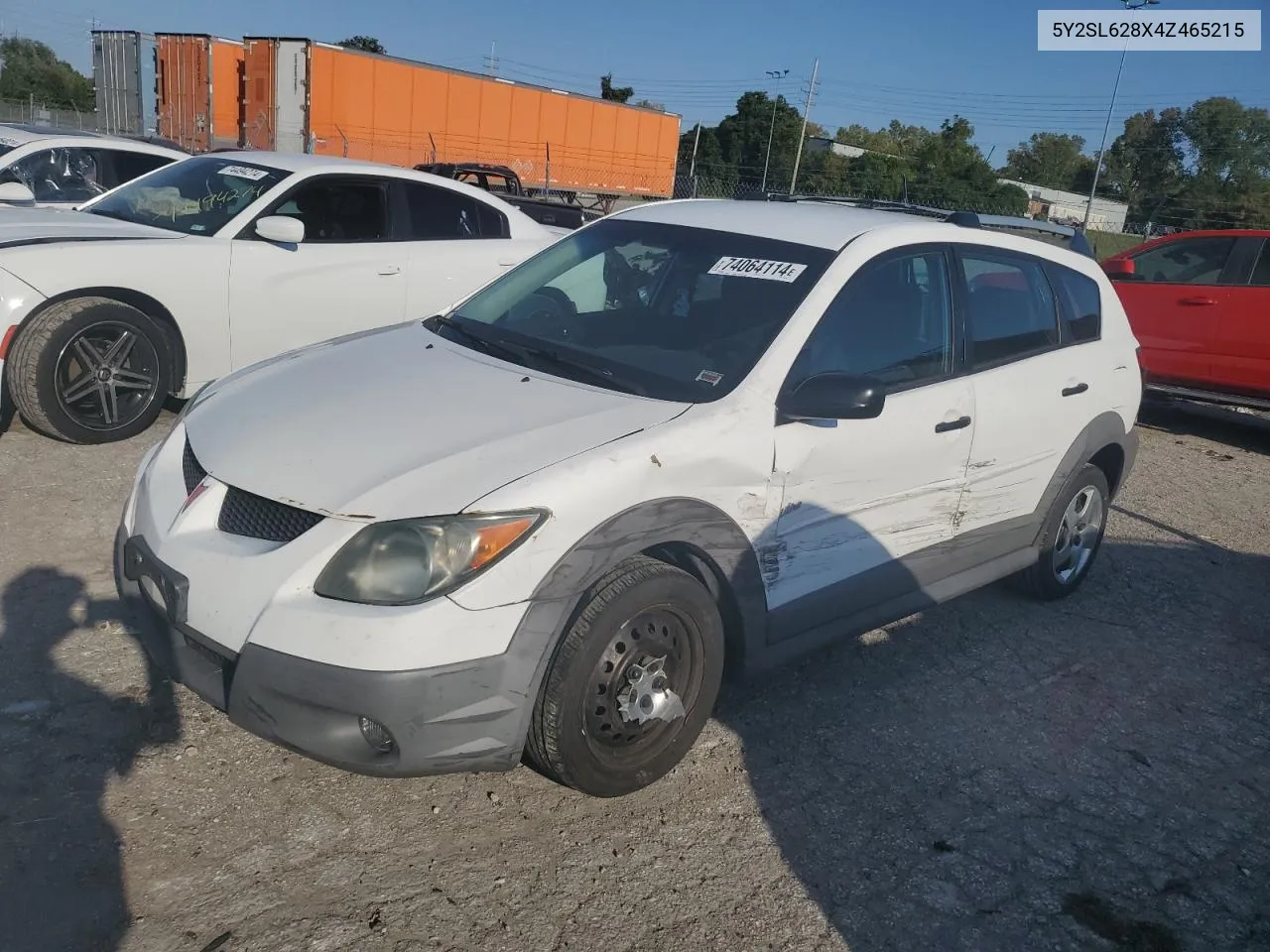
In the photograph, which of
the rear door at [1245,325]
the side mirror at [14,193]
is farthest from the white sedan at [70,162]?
the rear door at [1245,325]

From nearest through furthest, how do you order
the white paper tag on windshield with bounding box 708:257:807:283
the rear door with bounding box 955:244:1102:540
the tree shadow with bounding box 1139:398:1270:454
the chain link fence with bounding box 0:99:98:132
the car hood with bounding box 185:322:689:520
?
1. the car hood with bounding box 185:322:689:520
2. the white paper tag on windshield with bounding box 708:257:807:283
3. the rear door with bounding box 955:244:1102:540
4. the tree shadow with bounding box 1139:398:1270:454
5. the chain link fence with bounding box 0:99:98:132

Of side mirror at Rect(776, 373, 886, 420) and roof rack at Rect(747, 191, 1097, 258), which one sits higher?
roof rack at Rect(747, 191, 1097, 258)

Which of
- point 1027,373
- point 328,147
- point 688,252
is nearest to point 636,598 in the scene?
point 688,252

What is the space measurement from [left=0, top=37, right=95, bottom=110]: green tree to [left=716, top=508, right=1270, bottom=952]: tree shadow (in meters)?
62.5

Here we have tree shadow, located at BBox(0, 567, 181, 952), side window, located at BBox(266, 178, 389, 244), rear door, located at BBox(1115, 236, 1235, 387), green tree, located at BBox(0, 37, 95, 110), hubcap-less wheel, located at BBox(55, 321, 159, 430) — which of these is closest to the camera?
tree shadow, located at BBox(0, 567, 181, 952)

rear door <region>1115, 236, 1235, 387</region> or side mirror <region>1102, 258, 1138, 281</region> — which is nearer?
rear door <region>1115, 236, 1235, 387</region>

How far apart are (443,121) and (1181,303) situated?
21.1m

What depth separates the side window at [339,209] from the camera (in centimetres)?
673

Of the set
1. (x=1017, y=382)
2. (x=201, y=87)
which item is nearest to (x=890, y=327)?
→ (x=1017, y=382)

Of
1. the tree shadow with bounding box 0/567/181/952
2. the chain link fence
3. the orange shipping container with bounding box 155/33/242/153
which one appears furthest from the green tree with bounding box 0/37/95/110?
the tree shadow with bounding box 0/567/181/952

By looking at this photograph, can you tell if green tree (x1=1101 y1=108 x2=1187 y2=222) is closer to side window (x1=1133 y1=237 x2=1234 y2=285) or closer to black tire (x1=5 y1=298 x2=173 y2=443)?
side window (x1=1133 y1=237 x2=1234 y2=285)

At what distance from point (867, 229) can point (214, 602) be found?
258 cm

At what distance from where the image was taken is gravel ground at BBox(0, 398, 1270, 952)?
2.73 metres

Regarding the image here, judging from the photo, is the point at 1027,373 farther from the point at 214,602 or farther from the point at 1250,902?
the point at 214,602
